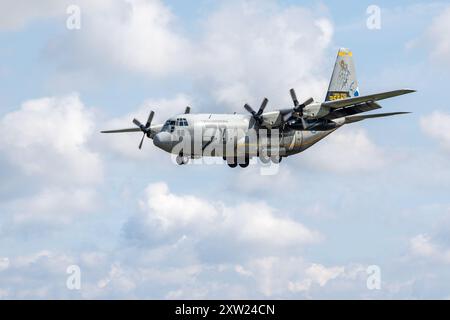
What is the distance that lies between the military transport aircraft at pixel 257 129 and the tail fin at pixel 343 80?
3.93 m

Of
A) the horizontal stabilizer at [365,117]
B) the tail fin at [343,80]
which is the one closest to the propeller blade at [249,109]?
the horizontal stabilizer at [365,117]

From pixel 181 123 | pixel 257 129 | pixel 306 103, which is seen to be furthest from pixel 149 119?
pixel 306 103

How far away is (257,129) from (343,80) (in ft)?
33.0

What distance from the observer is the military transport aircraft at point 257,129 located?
55.6 metres

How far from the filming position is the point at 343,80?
63.8 m

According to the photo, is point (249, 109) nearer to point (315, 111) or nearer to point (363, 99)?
point (315, 111)

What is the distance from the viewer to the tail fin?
63.5 m

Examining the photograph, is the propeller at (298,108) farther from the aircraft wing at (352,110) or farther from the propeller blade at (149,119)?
the propeller blade at (149,119)

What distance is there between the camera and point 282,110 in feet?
192

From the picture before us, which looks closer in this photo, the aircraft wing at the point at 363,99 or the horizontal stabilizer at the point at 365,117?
the aircraft wing at the point at 363,99

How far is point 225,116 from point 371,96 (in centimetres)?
1103

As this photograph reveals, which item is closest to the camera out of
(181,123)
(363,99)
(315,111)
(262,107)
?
(363,99)
